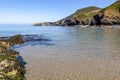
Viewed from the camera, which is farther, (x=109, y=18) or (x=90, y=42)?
(x=109, y=18)

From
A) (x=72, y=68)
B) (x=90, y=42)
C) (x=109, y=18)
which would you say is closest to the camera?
(x=72, y=68)

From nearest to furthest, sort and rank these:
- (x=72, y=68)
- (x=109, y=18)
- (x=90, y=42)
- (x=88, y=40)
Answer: (x=72, y=68) → (x=90, y=42) → (x=88, y=40) → (x=109, y=18)

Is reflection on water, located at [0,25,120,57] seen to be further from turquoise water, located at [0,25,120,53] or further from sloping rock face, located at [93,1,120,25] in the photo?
sloping rock face, located at [93,1,120,25]

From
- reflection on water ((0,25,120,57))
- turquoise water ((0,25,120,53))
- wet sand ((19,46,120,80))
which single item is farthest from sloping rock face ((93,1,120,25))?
wet sand ((19,46,120,80))

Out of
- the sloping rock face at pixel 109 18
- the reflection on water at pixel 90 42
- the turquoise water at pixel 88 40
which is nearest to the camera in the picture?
the reflection on water at pixel 90 42

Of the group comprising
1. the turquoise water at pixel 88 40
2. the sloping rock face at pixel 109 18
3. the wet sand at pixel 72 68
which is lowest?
the turquoise water at pixel 88 40

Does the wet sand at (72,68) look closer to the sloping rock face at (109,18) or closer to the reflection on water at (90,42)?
the reflection on water at (90,42)

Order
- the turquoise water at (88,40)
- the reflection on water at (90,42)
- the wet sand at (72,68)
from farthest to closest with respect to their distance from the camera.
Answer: the turquoise water at (88,40) < the reflection on water at (90,42) < the wet sand at (72,68)

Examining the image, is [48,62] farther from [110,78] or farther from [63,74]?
[110,78]

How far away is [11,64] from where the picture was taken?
2336 centimetres

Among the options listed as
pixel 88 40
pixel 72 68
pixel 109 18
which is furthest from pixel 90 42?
pixel 109 18

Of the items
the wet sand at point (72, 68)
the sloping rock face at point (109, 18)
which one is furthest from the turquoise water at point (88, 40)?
the sloping rock face at point (109, 18)

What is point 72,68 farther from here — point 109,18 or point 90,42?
point 109,18

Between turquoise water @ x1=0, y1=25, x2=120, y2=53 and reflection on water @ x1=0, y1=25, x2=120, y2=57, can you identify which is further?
turquoise water @ x1=0, y1=25, x2=120, y2=53
